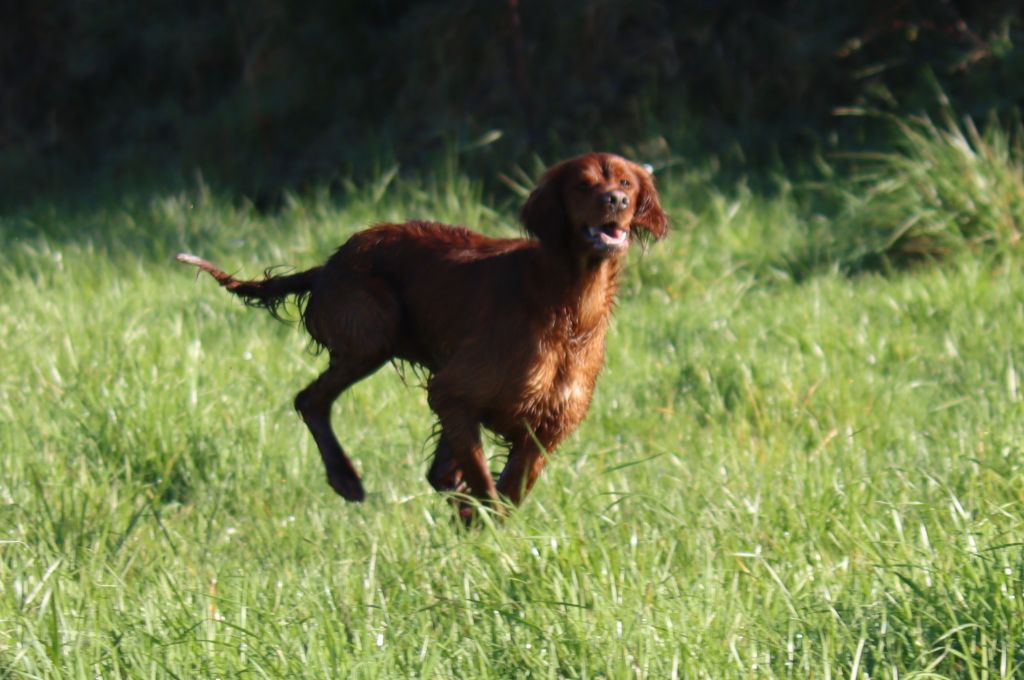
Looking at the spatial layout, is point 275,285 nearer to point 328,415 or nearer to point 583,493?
point 328,415

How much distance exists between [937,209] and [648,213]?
3107 mm

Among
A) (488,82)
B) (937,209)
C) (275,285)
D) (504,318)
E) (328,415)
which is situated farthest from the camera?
(488,82)

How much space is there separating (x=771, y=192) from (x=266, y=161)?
3607 mm

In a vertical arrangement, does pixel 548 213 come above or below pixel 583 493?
above

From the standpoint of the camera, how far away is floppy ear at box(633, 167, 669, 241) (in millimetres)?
3820

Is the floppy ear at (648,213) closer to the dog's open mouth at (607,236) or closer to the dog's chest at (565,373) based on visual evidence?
the dog's open mouth at (607,236)

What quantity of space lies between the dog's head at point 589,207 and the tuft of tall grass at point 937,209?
118 inches

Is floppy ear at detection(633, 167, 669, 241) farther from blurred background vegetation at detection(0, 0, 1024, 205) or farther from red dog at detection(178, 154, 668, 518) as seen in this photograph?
blurred background vegetation at detection(0, 0, 1024, 205)

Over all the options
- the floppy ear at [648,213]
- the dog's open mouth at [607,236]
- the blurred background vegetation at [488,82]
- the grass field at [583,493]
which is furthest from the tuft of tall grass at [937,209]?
the dog's open mouth at [607,236]

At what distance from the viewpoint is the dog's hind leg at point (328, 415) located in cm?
404

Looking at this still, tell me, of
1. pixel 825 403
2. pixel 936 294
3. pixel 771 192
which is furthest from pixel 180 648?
pixel 771 192

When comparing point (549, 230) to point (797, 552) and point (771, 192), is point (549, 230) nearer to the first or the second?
point (797, 552)

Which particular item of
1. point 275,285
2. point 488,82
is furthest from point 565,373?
point 488,82

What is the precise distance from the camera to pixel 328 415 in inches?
167
